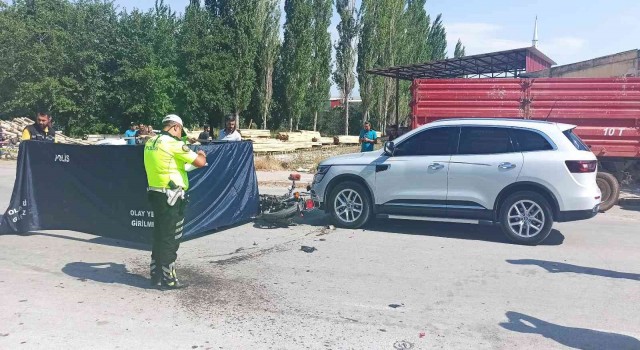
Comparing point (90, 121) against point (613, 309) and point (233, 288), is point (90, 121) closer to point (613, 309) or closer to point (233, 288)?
point (233, 288)

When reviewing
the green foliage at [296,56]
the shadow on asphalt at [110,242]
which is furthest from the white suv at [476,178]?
the green foliage at [296,56]

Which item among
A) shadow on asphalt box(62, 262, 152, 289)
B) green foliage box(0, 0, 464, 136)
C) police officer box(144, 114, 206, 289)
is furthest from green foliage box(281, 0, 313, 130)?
police officer box(144, 114, 206, 289)

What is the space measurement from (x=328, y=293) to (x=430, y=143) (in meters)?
3.90

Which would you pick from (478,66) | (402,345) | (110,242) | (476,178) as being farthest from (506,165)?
(478,66)

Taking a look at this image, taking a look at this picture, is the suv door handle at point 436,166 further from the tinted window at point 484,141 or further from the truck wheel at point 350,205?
the truck wheel at point 350,205

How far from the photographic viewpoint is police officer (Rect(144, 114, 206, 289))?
580cm

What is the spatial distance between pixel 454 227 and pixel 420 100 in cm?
533

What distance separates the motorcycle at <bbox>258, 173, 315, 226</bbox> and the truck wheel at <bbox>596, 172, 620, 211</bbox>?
634cm

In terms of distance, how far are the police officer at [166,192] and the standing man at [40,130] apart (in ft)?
14.2

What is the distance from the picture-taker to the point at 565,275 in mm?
6574

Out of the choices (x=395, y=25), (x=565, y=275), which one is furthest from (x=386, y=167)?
(x=395, y=25)

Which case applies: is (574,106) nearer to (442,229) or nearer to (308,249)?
(442,229)

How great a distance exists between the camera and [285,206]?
9648 mm

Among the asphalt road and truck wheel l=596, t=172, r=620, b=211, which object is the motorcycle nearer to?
the asphalt road
